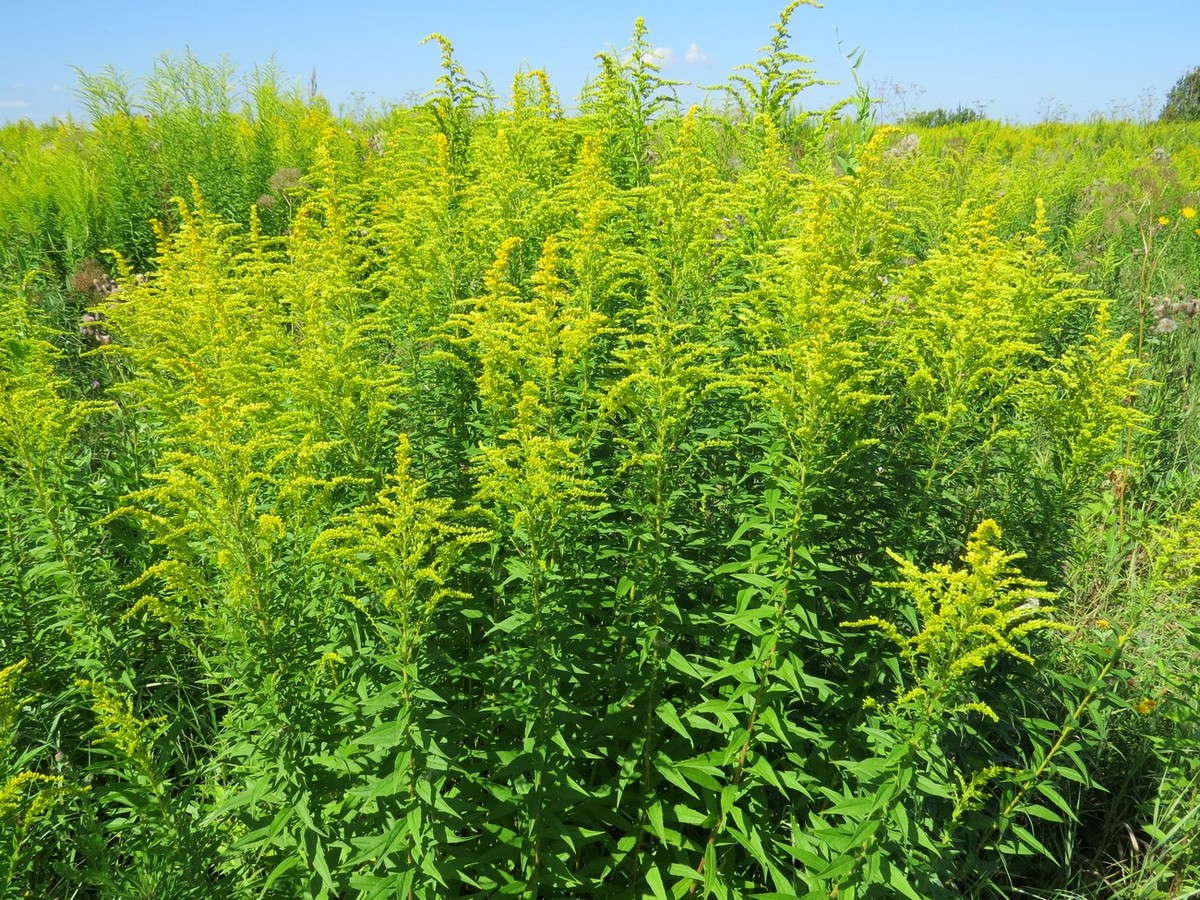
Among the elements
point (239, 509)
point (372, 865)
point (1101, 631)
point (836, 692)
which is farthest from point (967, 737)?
point (239, 509)

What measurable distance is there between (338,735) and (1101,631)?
397 cm

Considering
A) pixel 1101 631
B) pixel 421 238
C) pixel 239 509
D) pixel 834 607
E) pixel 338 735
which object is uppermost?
pixel 421 238

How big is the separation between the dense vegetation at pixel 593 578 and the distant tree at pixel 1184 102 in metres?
20.4

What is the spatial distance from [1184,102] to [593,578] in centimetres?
2520

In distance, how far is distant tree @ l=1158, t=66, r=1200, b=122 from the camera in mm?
18375

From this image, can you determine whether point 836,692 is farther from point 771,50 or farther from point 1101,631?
point 771,50

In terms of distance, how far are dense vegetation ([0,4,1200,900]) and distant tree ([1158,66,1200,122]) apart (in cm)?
2036

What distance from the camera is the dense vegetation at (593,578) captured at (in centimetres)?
226

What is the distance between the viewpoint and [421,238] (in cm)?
398

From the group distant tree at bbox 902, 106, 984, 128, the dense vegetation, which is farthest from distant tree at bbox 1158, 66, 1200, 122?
the dense vegetation

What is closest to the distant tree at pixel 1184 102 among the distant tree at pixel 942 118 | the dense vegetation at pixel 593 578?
the distant tree at pixel 942 118

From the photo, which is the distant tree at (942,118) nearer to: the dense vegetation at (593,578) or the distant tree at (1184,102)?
the distant tree at (1184,102)

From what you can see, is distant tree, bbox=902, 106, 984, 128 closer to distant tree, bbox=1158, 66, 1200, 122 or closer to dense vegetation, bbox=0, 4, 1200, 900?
distant tree, bbox=1158, 66, 1200, 122

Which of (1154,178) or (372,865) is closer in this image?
(372,865)
